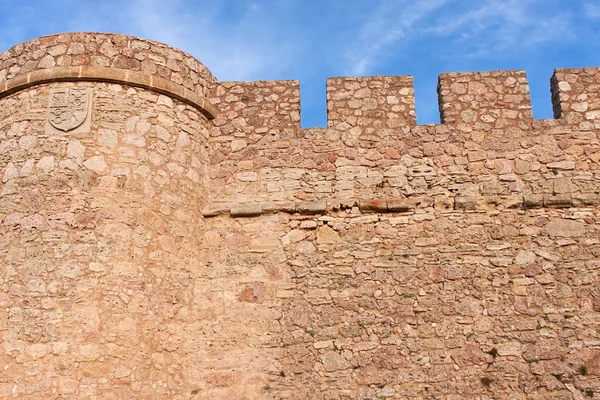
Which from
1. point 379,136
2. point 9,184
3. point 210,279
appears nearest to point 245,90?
point 379,136

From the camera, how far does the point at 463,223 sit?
21.8 ft

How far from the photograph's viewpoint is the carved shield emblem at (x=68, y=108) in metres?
6.39

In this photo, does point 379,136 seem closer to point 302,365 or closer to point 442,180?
point 442,180

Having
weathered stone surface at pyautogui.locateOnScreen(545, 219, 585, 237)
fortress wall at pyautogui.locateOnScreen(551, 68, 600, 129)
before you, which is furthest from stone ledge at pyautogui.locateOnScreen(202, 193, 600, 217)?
fortress wall at pyautogui.locateOnScreen(551, 68, 600, 129)

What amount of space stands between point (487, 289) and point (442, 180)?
1152 mm

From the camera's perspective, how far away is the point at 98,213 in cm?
608

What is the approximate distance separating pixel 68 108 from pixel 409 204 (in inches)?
131

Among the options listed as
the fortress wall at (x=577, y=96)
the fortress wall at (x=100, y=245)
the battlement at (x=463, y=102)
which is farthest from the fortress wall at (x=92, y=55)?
the fortress wall at (x=577, y=96)

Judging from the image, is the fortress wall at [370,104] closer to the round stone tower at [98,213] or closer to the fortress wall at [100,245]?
the round stone tower at [98,213]

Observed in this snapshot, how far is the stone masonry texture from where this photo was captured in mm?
5922

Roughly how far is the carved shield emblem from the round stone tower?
0.01m

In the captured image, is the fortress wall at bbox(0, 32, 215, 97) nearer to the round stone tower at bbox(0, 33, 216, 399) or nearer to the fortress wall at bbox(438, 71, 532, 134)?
the round stone tower at bbox(0, 33, 216, 399)

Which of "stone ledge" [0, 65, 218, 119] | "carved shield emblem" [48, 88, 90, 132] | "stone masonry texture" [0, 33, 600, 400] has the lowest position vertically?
"stone masonry texture" [0, 33, 600, 400]

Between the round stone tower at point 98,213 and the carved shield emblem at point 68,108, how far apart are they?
0.01m
